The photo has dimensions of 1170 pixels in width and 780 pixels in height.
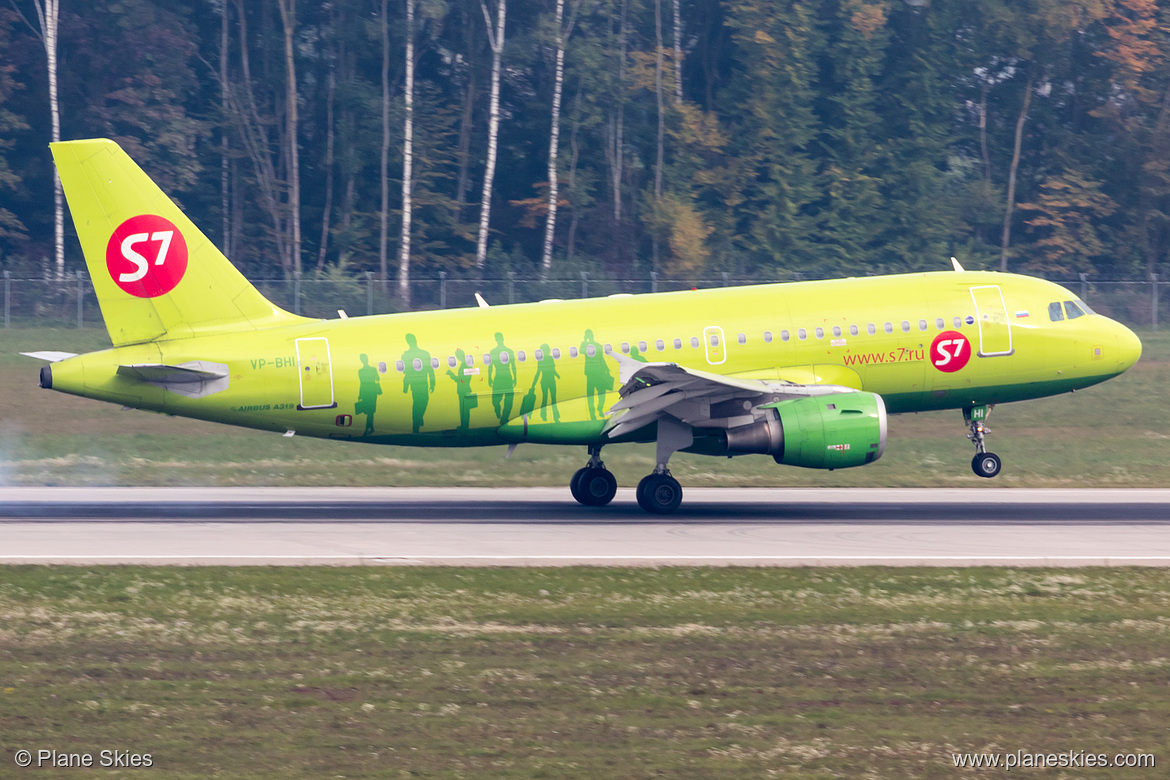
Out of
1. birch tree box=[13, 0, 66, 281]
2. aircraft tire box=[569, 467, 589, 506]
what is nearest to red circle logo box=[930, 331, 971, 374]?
aircraft tire box=[569, 467, 589, 506]

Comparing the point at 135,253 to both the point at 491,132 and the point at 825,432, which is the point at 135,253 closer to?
the point at 825,432

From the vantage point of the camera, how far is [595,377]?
2731cm

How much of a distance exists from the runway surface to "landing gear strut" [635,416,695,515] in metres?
0.32

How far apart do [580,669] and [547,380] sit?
1274 cm

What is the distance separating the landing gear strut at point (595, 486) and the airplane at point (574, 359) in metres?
0.05

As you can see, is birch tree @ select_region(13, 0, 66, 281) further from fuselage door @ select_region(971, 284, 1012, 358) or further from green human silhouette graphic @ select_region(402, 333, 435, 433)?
fuselage door @ select_region(971, 284, 1012, 358)

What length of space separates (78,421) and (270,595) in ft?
87.4

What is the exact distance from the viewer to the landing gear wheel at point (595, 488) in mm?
28719

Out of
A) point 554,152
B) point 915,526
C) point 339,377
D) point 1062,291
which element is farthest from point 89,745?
point 554,152

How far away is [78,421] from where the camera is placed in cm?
4244

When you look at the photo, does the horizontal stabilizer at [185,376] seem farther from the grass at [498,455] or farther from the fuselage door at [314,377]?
the grass at [498,455]

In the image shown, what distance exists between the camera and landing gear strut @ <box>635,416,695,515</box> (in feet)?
88.3

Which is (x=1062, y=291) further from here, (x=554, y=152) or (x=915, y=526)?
(x=554, y=152)

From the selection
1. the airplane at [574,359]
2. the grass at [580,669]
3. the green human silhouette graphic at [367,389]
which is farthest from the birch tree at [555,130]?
the grass at [580,669]
